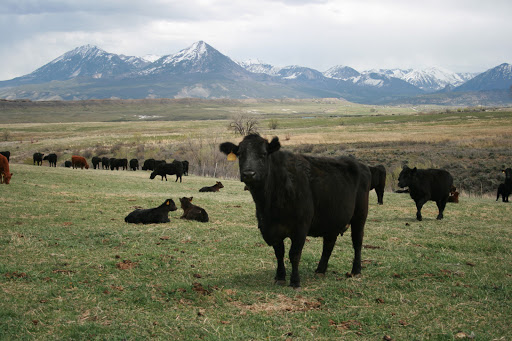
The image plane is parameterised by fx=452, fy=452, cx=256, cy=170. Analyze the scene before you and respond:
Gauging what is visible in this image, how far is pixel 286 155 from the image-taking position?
27.3 feet

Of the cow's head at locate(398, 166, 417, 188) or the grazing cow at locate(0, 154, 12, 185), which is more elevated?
the cow's head at locate(398, 166, 417, 188)

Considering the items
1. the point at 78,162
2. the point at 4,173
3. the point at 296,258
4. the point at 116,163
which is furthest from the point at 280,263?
the point at 116,163

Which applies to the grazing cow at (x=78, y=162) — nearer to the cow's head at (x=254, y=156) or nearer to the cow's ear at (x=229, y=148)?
the cow's ear at (x=229, y=148)

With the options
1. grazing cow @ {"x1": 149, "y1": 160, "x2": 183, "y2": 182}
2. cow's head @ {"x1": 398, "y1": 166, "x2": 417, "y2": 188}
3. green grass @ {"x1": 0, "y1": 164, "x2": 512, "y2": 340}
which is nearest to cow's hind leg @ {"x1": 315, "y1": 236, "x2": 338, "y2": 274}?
green grass @ {"x1": 0, "y1": 164, "x2": 512, "y2": 340}

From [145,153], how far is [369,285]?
59284mm

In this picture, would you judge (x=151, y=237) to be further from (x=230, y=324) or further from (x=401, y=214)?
(x=401, y=214)

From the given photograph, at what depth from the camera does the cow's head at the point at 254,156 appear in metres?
7.44

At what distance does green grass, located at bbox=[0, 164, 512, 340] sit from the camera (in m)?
6.15

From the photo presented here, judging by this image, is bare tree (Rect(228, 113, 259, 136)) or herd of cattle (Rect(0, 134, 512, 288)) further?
bare tree (Rect(228, 113, 259, 136))

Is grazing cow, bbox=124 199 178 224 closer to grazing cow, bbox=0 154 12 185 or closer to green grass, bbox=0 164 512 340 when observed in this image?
green grass, bbox=0 164 512 340

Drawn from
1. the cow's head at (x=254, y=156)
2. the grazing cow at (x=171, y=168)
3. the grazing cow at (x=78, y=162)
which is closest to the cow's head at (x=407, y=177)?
the cow's head at (x=254, y=156)

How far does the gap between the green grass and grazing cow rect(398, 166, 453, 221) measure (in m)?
2.60

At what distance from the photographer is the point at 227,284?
8.09 metres

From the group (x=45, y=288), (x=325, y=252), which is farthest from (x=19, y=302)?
(x=325, y=252)
